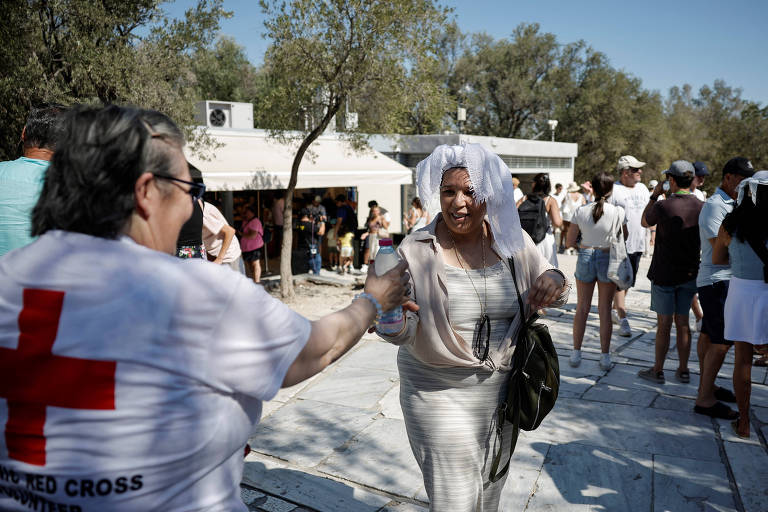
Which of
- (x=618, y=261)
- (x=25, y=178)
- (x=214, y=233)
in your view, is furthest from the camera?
(x=214, y=233)

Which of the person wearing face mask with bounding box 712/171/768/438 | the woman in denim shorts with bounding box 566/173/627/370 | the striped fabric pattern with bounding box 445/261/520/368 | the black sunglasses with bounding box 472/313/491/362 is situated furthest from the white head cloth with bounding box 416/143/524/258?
the woman in denim shorts with bounding box 566/173/627/370

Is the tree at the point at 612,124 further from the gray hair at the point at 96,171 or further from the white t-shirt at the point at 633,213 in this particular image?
the gray hair at the point at 96,171

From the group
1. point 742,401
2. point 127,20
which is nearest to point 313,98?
point 127,20

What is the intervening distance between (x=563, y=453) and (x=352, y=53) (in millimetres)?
6679

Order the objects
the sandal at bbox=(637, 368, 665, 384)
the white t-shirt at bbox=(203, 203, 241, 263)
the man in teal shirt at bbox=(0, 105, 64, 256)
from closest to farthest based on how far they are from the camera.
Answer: the man in teal shirt at bbox=(0, 105, 64, 256) < the sandal at bbox=(637, 368, 665, 384) < the white t-shirt at bbox=(203, 203, 241, 263)

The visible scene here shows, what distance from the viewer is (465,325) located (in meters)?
2.43

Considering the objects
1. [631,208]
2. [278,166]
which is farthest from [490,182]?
[278,166]

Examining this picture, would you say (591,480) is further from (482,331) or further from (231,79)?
(231,79)

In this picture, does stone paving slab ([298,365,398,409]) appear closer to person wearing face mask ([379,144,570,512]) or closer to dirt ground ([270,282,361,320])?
person wearing face mask ([379,144,570,512])

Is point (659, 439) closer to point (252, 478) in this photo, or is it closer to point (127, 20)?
point (252, 478)

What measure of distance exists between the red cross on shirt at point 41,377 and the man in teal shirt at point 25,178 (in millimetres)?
1784

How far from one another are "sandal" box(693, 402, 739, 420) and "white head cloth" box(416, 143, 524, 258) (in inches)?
117

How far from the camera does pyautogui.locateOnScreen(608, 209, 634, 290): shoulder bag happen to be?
552cm

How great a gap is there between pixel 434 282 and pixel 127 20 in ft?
23.3
